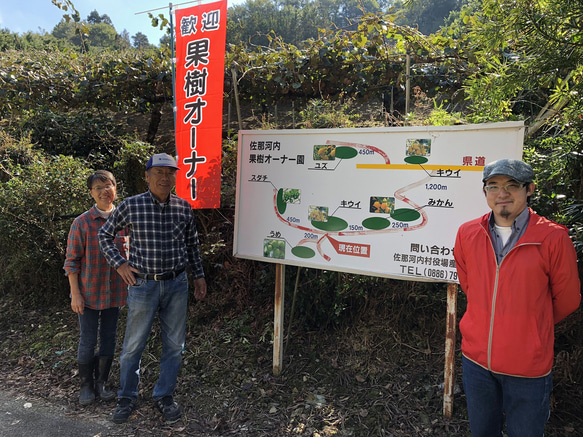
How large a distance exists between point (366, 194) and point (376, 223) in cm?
22

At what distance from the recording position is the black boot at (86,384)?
3470mm

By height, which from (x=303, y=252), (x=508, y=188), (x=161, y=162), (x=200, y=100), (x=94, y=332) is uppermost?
(x=200, y=100)

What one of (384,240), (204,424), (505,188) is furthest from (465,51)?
(204,424)

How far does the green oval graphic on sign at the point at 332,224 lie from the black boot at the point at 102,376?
2.05m

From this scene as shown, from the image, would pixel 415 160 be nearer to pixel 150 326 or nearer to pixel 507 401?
pixel 507 401

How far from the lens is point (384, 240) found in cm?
304

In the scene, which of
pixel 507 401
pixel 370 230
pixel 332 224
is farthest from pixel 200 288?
pixel 507 401

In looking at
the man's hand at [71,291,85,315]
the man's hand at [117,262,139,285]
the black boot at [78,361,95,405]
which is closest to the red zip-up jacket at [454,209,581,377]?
the man's hand at [117,262,139,285]

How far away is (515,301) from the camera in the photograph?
198 cm

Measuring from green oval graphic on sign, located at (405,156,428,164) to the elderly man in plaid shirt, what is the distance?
1.66m

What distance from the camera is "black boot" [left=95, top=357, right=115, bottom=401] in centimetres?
353

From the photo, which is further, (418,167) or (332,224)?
(332,224)

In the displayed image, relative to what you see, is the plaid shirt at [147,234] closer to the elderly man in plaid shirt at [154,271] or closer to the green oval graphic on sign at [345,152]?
the elderly man in plaid shirt at [154,271]

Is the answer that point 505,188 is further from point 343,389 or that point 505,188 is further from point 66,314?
point 66,314
